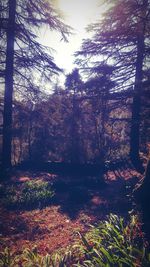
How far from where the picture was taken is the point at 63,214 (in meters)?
9.78

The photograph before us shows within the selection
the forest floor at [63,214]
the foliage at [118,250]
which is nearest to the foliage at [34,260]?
the foliage at [118,250]

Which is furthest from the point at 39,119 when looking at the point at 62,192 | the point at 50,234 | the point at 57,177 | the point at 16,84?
the point at 50,234

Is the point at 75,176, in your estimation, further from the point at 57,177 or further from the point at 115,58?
the point at 115,58

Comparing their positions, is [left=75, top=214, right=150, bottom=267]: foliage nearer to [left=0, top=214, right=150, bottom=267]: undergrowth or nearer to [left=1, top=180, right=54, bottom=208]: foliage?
[left=0, top=214, right=150, bottom=267]: undergrowth

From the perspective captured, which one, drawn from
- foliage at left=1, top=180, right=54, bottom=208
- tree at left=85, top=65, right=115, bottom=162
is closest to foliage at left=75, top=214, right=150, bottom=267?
foliage at left=1, top=180, right=54, bottom=208

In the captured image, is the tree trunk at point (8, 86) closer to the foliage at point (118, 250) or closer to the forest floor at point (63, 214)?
the forest floor at point (63, 214)

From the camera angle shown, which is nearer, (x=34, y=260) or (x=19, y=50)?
(x=34, y=260)

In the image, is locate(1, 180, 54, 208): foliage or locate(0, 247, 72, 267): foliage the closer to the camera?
locate(0, 247, 72, 267): foliage

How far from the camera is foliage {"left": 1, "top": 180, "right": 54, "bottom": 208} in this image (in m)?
10.6

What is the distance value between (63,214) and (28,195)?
6.87ft

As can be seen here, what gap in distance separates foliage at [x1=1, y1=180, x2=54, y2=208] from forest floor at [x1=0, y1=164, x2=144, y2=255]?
337 millimetres

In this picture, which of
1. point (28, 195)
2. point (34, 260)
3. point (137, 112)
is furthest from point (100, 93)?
point (34, 260)

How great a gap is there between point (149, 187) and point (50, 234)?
3.36 meters

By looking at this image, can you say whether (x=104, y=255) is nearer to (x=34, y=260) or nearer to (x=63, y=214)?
(x=34, y=260)
